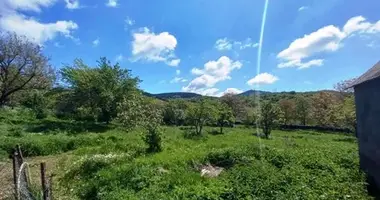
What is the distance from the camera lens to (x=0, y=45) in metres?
36.1

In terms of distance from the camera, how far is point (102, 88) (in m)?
36.5

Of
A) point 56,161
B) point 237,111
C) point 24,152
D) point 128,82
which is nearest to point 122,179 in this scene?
point 56,161

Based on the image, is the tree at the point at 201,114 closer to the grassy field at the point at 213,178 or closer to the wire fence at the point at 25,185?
the grassy field at the point at 213,178

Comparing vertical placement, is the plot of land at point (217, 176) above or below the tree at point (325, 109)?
below

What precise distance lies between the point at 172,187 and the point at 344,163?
8.48 meters

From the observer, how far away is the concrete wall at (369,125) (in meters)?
12.5

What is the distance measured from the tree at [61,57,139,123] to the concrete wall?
26668 millimetres

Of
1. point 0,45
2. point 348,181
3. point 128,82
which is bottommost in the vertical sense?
point 348,181

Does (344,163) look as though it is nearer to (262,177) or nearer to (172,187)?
(262,177)

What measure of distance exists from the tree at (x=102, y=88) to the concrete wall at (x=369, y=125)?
26.7 m

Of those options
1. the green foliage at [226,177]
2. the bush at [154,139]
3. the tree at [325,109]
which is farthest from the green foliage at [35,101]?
the tree at [325,109]

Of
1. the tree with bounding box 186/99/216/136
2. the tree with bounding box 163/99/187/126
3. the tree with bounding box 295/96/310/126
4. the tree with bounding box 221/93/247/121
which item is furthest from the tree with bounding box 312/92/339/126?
the tree with bounding box 186/99/216/136

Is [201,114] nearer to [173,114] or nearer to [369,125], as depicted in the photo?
[173,114]

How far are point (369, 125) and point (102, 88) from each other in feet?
92.9
